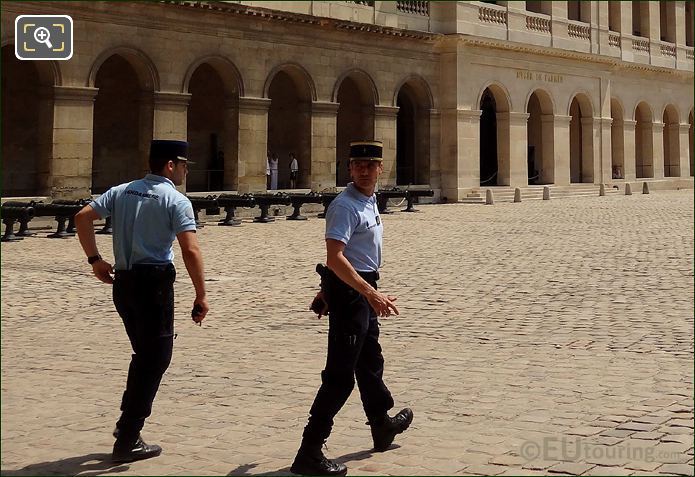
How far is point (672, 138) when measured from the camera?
48.2 metres

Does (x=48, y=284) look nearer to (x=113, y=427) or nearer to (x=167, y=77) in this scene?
(x=113, y=427)

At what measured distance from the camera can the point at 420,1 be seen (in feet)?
112

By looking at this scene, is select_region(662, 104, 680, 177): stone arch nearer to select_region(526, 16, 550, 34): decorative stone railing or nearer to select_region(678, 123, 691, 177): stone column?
select_region(678, 123, 691, 177): stone column

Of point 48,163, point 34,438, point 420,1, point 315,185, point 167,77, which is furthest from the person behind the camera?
point 420,1

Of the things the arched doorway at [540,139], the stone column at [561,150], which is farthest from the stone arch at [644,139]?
the stone column at [561,150]

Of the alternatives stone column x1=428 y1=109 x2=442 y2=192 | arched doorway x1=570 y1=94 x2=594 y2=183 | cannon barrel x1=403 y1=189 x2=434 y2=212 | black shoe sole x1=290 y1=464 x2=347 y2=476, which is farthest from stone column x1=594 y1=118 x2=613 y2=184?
black shoe sole x1=290 y1=464 x2=347 y2=476

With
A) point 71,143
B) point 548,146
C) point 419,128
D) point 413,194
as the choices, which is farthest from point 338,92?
point 71,143

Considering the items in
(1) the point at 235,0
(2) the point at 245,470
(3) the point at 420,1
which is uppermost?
(3) the point at 420,1

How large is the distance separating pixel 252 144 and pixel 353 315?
926 inches

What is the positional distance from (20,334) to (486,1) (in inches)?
1178

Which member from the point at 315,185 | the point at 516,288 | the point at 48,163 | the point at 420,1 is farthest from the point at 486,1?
the point at 516,288

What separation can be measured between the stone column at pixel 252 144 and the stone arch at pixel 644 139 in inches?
970

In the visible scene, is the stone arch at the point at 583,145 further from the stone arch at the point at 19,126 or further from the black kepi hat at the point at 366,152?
the black kepi hat at the point at 366,152

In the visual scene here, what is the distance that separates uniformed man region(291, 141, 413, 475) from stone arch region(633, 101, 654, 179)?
4308 centimetres
